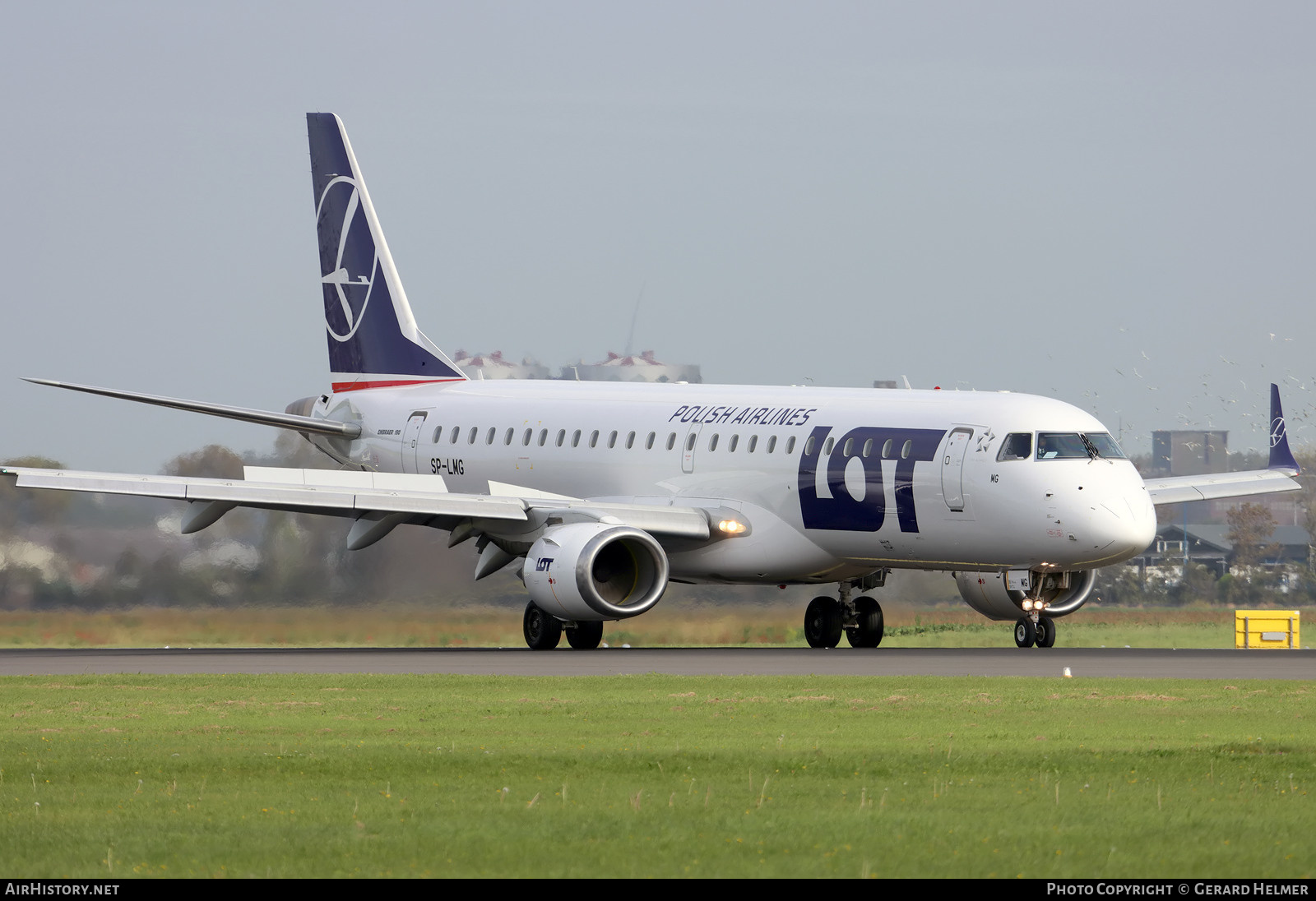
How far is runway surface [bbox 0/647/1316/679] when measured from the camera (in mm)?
28844

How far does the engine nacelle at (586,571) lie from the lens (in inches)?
1340

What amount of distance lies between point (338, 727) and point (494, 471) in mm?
20849

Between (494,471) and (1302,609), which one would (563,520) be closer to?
(494,471)

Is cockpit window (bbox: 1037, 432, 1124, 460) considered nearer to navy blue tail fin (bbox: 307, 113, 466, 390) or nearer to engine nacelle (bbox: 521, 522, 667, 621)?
engine nacelle (bbox: 521, 522, 667, 621)

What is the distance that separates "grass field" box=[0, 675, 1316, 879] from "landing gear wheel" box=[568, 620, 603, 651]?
11676 millimetres

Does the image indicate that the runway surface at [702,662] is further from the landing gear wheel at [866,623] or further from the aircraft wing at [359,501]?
the landing gear wheel at [866,623]

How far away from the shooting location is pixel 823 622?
129ft

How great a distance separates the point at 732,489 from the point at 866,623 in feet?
14.3

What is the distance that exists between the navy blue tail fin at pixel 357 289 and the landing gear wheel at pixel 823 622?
10089 mm

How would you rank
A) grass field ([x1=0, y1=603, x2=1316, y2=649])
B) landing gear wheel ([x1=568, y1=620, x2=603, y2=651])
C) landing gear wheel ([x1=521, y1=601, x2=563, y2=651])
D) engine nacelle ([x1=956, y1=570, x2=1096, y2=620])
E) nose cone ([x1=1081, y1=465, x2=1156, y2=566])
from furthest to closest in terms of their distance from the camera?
1. grass field ([x1=0, y1=603, x2=1316, y2=649])
2. landing gear wheel ([x1=568, y1=620, x2=603, y2=651])
3. landing gear wheel ([x1=521, y1=601, x2=563, y2=651])
4. engine nacelle ([x1=956, y1=570, x2=1096, y2=620])
5. nose cone ([x1=1081, y1=465, x2=1156, y2=566])

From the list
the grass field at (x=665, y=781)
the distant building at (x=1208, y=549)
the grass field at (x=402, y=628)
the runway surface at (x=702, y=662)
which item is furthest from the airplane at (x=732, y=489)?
the distant building at (x=1208, y=549)

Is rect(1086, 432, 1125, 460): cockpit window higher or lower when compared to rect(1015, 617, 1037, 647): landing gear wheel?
higher

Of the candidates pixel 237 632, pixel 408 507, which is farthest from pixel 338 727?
pixel 237 632

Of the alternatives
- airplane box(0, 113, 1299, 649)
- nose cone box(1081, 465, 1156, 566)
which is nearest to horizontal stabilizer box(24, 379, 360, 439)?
airplane box(0, 113, 1299, 649)
